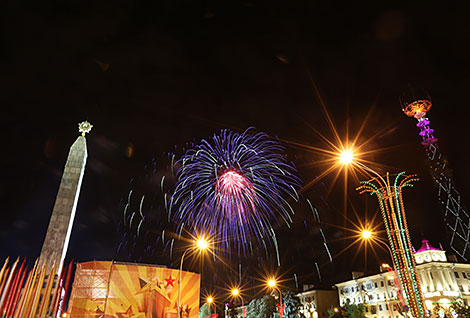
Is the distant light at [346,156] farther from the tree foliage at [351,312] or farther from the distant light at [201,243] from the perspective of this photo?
the tree foliage at [351,312]

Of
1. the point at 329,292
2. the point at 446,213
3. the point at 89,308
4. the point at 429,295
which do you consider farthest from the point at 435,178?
the point at 89,308

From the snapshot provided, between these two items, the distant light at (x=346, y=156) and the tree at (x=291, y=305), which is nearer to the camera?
the distant light at (x=346, y=156)

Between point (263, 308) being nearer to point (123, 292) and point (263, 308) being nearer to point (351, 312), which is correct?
point (351, 312)

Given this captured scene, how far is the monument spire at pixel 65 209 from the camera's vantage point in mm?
46594

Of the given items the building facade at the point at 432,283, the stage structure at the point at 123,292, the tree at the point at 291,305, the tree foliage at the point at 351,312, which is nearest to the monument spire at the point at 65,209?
the stage structure at the point at 123,292

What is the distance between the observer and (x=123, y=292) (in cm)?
3694

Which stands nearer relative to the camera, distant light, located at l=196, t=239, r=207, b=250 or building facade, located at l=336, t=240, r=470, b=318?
distant light, located at l=196, t=239, r=207, b=250

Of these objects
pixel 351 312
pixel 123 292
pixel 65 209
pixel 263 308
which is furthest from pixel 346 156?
pixel 263 308

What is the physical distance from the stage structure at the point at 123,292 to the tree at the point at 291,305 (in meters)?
40.0

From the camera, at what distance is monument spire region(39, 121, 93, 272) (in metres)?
46.6

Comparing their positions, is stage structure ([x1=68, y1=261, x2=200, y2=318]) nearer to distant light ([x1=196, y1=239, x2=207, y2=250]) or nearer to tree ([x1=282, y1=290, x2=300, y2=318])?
distant light ([x1=196, y1=239, x2=207, y2=250])

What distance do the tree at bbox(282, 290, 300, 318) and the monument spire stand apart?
47.6 meters

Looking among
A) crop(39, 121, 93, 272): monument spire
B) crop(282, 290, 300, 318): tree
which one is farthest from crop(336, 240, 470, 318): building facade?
crop(39, 121, 93, 272): monument spire

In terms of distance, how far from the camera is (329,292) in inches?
3403
